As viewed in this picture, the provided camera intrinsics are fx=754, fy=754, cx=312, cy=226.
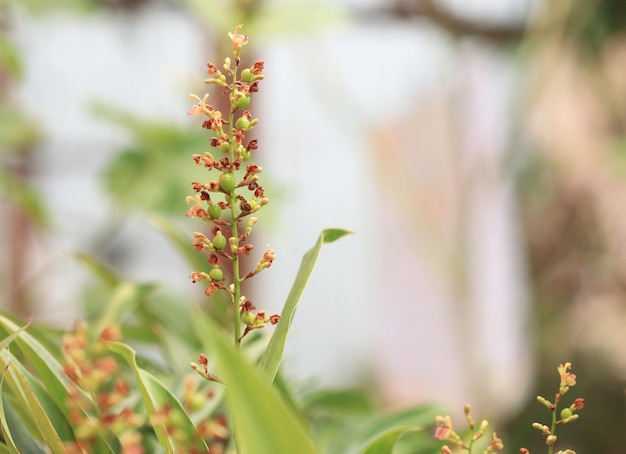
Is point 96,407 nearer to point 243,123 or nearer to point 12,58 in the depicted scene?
point 243,123

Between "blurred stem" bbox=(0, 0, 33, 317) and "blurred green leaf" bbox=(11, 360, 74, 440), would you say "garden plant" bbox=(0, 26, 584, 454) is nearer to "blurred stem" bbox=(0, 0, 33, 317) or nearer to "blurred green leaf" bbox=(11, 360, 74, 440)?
"blurred green leaf" bbox=(11, 360, 74, 440)

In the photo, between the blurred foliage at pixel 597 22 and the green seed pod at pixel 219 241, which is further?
the blurred foliage at pixel 597 22

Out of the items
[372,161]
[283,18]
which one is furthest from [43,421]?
[372,161]

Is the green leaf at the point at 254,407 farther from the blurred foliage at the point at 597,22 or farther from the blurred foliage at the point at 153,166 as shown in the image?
the blurred foliage at the point at 597,22

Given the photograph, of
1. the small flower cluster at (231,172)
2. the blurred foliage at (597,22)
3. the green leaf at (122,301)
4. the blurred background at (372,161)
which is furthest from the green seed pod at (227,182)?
the blurred foliage at (597,22)

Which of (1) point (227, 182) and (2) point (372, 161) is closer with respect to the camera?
(1) point (227, 182)

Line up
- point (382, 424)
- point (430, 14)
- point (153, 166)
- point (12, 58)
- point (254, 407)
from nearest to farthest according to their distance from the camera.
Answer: point (254, 407) < point (382, 424) < point (12, 58) < point (153, 166) < point (430, 14)

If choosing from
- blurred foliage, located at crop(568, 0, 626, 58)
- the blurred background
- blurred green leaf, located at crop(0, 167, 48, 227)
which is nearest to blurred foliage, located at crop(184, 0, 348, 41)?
the blurred background
